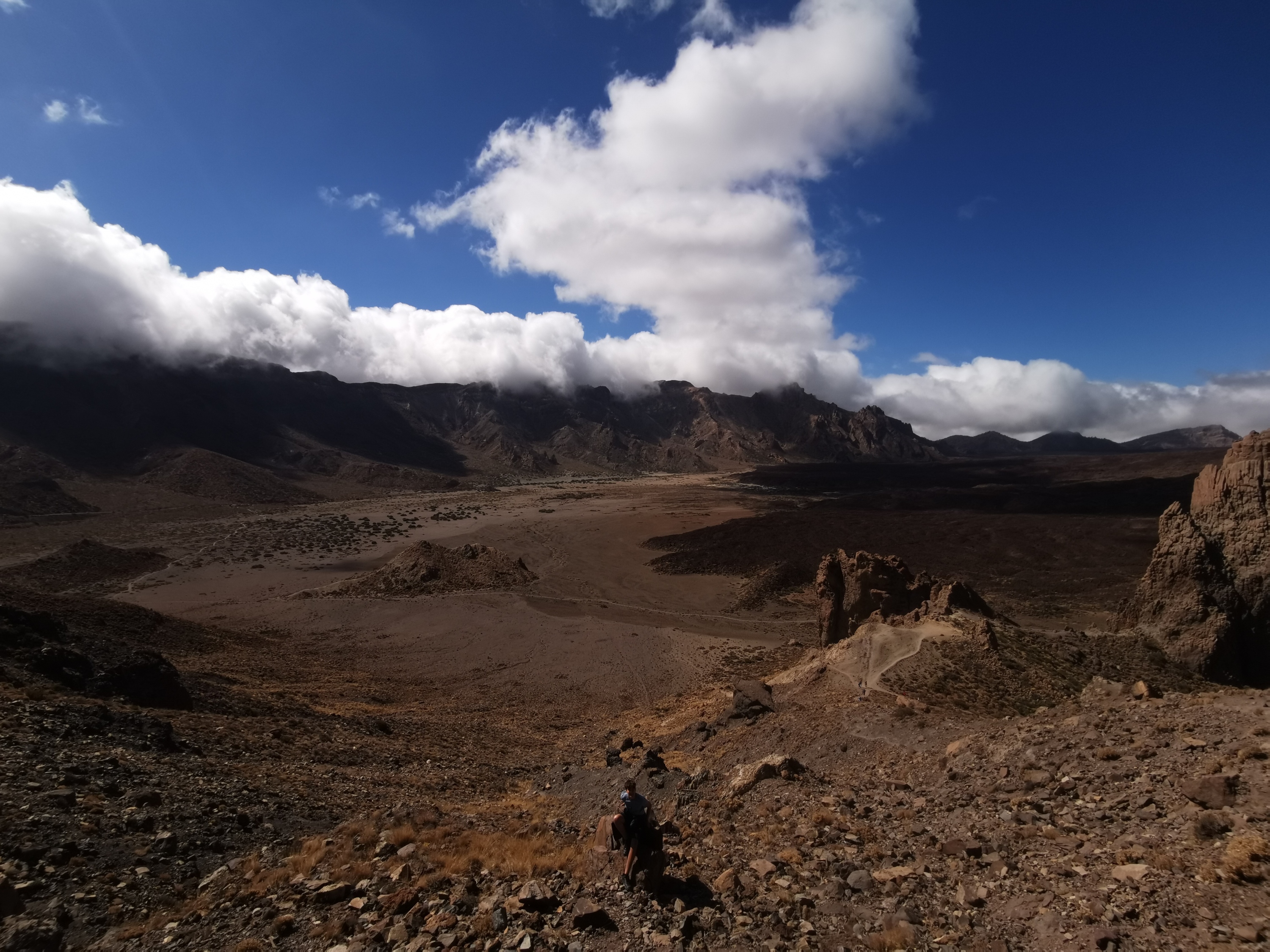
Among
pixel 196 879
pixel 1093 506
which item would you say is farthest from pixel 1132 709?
pixel 1093 506

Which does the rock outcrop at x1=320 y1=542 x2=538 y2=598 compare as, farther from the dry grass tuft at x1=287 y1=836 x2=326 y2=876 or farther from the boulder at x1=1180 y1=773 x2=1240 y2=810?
the boulder at x1=1180 y1=773 x2=1240 y2=810

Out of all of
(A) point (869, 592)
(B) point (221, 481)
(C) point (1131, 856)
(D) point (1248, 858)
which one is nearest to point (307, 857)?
(C) point (1131, 856)

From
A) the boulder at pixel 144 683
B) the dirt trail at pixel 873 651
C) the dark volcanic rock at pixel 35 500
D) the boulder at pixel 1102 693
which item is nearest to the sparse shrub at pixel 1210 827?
the boulder at pixel 1102 693

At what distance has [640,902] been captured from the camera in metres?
6.78

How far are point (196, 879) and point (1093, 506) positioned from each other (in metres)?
88.8

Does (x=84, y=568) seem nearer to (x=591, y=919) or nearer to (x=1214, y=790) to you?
(x=591, y=919)

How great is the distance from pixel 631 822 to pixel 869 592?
16.1m

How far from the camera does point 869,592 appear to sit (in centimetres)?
2150

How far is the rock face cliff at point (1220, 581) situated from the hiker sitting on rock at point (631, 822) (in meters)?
15.6

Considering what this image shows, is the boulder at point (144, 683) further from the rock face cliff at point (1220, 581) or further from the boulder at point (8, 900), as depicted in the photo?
the rock face cliff at point (1220, 581)

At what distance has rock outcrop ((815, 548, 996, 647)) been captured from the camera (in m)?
19.8

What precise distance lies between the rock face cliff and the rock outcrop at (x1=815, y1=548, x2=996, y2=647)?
4.11m

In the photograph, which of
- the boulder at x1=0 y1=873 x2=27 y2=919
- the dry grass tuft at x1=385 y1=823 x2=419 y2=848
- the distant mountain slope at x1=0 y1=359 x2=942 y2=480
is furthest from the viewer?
the distant mountain slope at x1=0 y1=359 x2=942 y2=480

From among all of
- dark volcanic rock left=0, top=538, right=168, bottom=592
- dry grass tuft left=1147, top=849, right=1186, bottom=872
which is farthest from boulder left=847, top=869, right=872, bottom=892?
dark volcanic rock left=0, top=538, right=168, bottom=592
